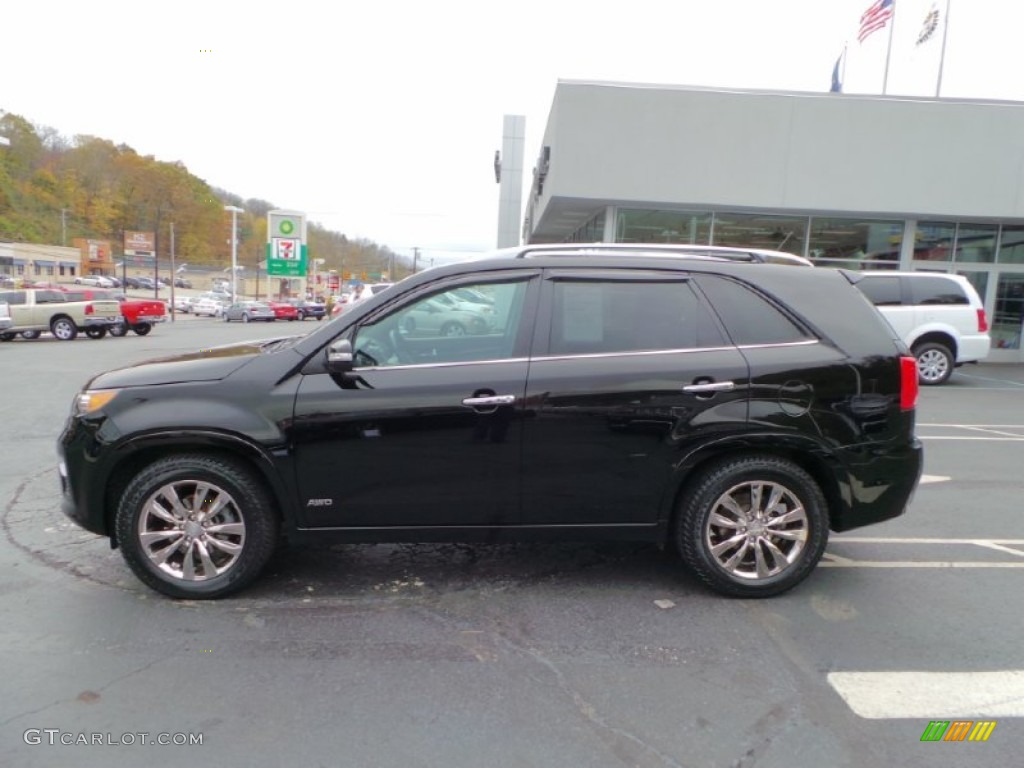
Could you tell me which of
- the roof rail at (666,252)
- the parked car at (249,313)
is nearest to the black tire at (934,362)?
the roof rail at (666,252)

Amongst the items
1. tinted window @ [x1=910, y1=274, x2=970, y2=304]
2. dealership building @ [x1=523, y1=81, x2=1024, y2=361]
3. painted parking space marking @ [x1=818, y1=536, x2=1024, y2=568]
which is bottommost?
painted parking space marking @ [x1=818, y1=536, x2=1024, y2=568]

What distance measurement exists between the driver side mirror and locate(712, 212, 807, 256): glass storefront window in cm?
1488

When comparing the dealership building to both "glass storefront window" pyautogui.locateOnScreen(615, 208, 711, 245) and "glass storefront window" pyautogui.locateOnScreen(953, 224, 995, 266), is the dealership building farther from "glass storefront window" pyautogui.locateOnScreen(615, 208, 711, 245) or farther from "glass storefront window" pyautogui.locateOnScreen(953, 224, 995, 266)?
"glass storefront window" pyautogui.locateOnScreen(953, 224, 995, 266)

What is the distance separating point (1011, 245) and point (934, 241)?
6.20 ft

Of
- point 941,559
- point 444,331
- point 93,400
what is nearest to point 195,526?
point 93,400

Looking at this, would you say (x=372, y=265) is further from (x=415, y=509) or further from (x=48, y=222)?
(x=415, y=509)

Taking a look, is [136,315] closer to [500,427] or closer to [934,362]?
[934,362]

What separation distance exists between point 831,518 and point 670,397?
3.99 ft

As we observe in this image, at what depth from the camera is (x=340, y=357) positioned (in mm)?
3643

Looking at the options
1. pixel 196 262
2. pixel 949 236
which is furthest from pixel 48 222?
pixel 949 236

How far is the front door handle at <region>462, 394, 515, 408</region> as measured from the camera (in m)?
3.71

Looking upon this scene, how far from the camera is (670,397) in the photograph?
12.4 ft

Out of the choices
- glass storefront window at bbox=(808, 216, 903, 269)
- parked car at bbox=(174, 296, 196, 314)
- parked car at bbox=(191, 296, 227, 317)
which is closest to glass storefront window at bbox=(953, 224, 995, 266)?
glass storefront window at bbox=(808, 216, 903, 269)

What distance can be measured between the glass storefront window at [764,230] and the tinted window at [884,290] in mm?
3709
